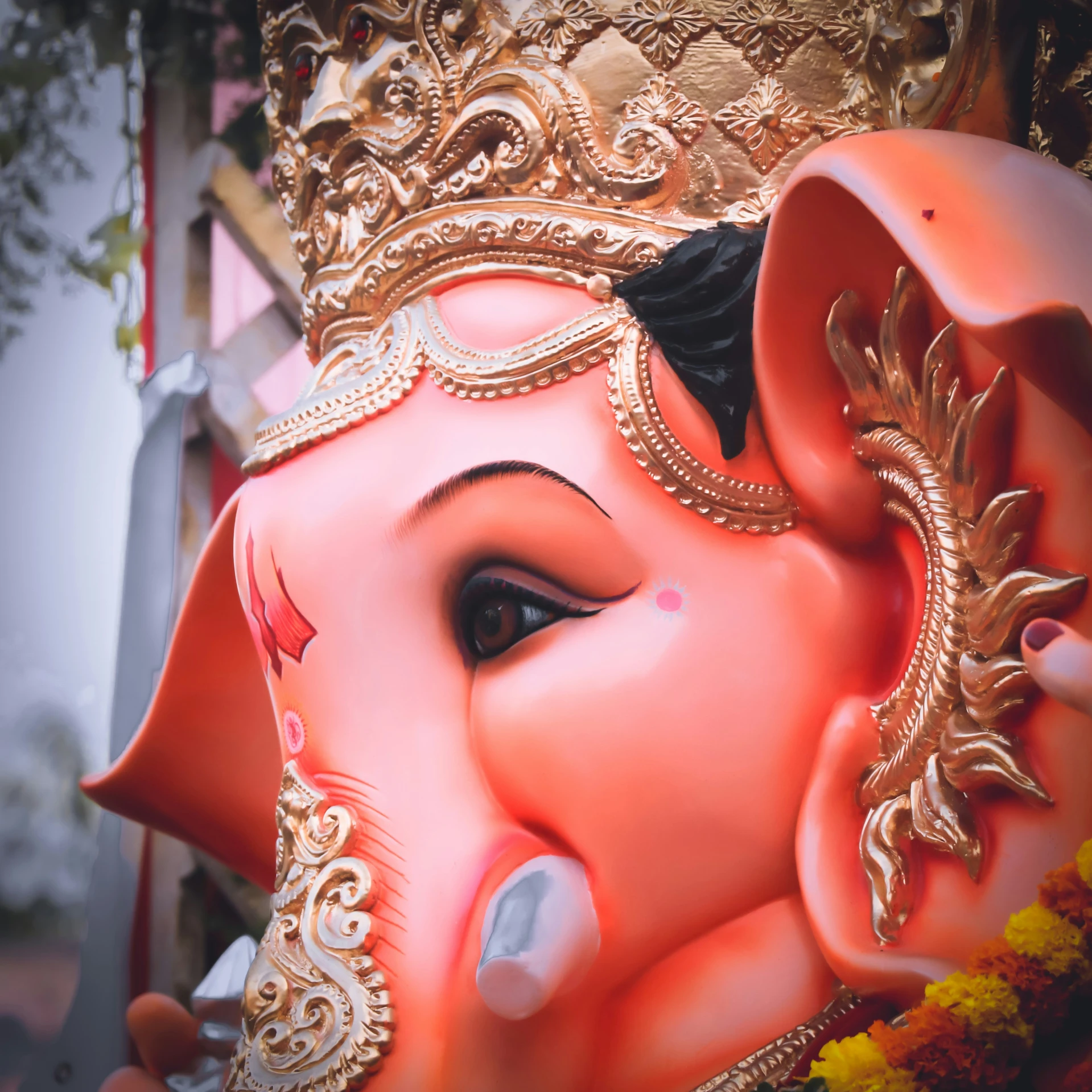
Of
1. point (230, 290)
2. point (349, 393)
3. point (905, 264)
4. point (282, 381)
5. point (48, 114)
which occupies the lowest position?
point (905, 264)

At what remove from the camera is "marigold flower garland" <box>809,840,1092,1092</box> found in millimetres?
804

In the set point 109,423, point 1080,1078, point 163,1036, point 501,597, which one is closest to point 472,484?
point 501,597

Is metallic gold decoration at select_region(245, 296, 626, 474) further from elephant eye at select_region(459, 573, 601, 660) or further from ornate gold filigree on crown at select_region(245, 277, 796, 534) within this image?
elephant eye at select_region(459, 573, 601, 660)

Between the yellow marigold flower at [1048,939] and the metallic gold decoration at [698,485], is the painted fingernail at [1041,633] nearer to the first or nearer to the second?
the yellow marigold flower at [1048,939]

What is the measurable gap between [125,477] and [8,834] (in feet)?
2.20

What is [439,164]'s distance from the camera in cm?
124

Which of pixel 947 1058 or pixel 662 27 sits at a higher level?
pixel 662 27

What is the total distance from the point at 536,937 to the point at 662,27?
0.85m

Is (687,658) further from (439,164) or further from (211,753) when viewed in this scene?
(211,753)

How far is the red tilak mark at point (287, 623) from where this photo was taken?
120 centimetres

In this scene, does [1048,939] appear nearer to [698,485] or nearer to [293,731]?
[698,485]

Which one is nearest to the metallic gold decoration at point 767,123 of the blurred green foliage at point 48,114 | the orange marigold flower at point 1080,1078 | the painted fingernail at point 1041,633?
the painted fingernail at point 1041,633

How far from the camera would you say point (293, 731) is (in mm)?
1232

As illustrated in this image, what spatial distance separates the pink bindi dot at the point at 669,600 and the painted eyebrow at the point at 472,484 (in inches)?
3.3
